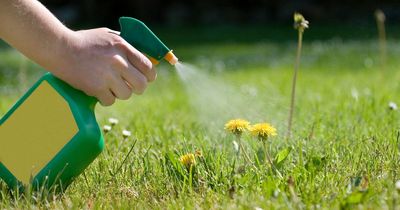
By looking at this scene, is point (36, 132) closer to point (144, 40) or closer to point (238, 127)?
point (144, 40)

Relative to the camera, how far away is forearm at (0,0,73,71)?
1747 millimetres

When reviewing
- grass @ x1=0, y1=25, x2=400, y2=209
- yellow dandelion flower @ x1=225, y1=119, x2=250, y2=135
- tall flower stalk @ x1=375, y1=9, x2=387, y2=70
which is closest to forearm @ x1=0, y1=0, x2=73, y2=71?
grass @ x1=0, y1=25, x2=400, y2=209

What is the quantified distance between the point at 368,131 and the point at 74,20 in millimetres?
11510

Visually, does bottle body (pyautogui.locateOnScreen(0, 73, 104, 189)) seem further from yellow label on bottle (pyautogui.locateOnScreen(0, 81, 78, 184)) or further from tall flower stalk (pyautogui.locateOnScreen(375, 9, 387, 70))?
tall flower stalk (pyautogui.locateOnScreen(375, 9, 387, 70))

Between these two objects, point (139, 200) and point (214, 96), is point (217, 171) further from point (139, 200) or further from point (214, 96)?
point (214, 96)

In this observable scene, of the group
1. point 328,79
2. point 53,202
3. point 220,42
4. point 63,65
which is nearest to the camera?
point 53,202

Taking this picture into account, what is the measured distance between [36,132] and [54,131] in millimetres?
56

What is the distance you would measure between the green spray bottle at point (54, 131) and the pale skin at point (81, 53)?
0.05 metres

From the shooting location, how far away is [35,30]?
176 centimetres

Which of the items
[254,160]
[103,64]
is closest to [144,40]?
[103,64]

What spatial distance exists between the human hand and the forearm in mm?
17

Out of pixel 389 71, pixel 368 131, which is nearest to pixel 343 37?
pixel 389 71

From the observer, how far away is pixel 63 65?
1.75 meters

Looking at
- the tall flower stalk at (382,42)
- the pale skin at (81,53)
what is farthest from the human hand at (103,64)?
the tall flower stalk at (382,42)
